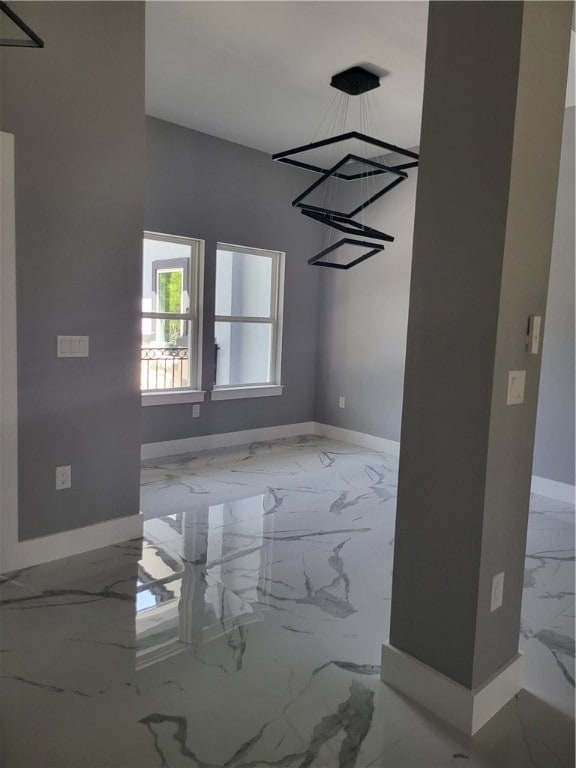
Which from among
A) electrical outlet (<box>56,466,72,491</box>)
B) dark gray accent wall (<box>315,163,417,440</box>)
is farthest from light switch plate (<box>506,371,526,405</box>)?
dark gray accent wall (<box>315,163,417,440</box>)

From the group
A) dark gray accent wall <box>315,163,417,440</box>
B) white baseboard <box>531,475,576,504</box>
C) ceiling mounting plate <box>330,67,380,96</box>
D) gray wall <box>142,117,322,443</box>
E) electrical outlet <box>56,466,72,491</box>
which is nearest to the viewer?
electrical outlet <box>56,466,72,491</box>

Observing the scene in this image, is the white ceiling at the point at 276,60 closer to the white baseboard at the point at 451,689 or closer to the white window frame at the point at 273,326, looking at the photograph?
the white window frame at the point at 273,326

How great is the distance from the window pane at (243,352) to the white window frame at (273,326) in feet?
0.17

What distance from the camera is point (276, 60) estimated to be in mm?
3527

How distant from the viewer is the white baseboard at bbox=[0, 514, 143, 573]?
277cm

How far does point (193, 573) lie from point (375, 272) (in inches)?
150

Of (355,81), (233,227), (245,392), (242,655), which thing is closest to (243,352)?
(245,392)

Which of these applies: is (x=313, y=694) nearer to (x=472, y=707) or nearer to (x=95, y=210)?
(x=472, y=707)

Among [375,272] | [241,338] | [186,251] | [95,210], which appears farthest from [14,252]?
[375,272]

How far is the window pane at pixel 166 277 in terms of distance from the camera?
5.03m

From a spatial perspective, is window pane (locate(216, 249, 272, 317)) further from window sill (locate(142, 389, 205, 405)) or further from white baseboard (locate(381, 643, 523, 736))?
white baseboard (locate(381, 643, 523, 736))

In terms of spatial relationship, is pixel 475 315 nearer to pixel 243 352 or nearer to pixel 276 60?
pixel 276 60

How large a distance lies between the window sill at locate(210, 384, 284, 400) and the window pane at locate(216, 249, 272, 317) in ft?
2.52

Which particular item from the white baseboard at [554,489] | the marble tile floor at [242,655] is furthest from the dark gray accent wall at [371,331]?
the marble tile floor at [242,655]
